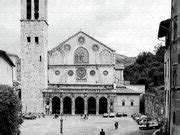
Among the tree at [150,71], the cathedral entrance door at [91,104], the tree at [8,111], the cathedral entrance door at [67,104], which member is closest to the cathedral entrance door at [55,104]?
the cathedral entrance door at [67,104]

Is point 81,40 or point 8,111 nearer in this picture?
point 8,111

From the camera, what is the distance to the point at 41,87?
5575cm

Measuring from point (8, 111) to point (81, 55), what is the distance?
35764 millimetres

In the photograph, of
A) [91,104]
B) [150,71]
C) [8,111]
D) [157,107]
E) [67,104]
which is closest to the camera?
[8,111]

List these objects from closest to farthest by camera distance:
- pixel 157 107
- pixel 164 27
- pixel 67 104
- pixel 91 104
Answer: pixel 164 27 < pixel 157 107 < pixel 67 104 < pixel 91 104

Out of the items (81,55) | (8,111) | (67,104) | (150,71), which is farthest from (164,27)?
(150,71)

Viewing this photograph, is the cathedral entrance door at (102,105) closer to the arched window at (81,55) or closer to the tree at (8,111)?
the arched window at (81,55)

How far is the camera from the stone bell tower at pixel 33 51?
55406 millimetres

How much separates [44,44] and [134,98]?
61.0ft

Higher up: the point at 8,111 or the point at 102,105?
the point at 8,111

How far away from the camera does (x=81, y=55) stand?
5925 cm

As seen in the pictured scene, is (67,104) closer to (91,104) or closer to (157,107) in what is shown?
(91,104)

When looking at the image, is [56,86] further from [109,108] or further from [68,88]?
[109,108]

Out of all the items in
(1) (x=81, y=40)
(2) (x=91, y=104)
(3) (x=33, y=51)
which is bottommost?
(2) (x=91, y=104)
